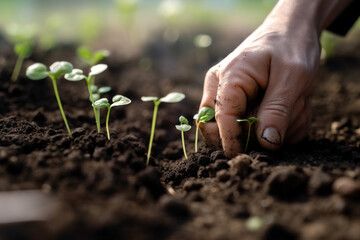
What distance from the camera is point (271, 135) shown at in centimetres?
151

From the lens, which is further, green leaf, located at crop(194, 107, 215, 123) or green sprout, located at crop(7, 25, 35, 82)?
green sprout, located at crop(7, 25, 35, 82)

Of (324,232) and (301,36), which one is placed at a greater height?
(301,36)

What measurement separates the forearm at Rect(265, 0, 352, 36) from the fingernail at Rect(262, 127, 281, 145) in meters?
0.58

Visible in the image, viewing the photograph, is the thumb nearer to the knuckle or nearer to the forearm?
the knuckle

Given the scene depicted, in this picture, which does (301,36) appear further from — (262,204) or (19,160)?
(19,160)

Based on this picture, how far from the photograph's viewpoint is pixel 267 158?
1.42 metres

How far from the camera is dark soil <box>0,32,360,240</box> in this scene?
0.92 metres

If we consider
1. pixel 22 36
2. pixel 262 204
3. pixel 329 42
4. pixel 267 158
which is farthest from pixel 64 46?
pixel 262 204

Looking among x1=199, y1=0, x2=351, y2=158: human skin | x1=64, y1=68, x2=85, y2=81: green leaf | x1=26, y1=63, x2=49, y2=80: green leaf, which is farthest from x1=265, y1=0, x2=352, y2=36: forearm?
x1=26, y1=63, x2=49, y2=80: green leaf

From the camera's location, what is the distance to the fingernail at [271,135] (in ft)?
4.96

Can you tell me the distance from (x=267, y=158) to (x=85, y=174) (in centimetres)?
77

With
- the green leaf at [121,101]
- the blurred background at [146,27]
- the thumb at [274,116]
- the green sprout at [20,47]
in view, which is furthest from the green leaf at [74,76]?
the blurred background at [146,27]

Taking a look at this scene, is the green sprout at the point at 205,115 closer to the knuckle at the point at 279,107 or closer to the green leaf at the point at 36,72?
the knuckle at the point at 279,107

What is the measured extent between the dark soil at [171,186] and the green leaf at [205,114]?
17 cm
